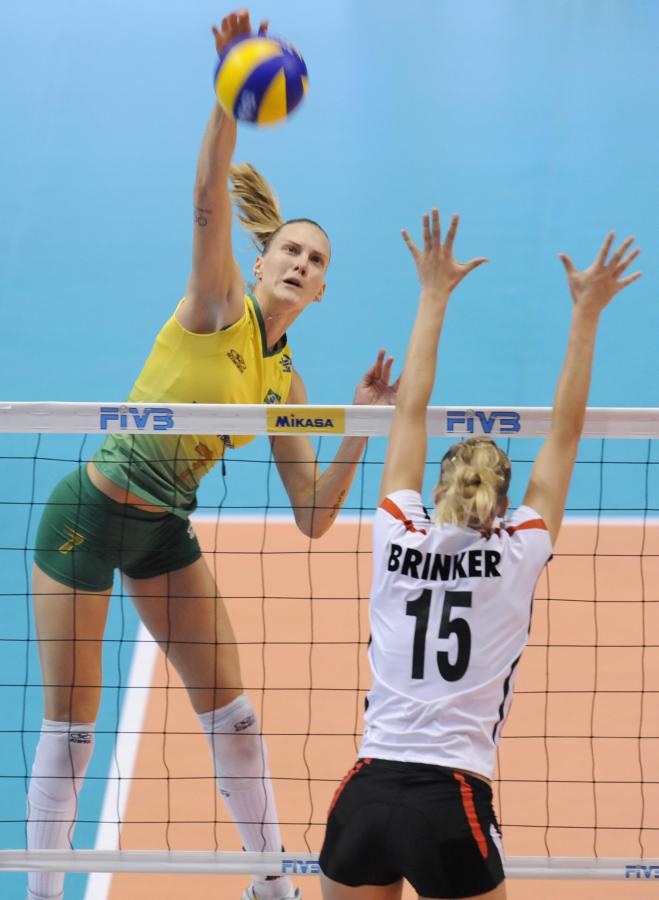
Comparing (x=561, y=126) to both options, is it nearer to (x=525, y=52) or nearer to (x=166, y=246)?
(x=525, y=52)

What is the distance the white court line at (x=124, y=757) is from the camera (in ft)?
15.3

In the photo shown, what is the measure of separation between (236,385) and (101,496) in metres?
0.58

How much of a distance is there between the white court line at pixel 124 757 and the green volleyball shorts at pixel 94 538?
3.11 ft

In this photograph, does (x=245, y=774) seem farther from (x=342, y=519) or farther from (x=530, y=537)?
(x=342, y=519)

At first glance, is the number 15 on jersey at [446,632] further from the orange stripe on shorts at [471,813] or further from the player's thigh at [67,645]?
the player's thigh at [67,645]

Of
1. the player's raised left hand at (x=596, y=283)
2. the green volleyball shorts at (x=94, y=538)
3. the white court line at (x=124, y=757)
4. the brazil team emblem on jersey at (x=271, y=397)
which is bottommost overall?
the white court line at (x=124, y=757)

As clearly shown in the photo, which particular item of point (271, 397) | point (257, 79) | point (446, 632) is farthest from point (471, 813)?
point (257, 79)

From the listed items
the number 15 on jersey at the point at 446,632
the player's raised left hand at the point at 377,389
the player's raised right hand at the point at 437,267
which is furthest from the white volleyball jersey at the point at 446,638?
the player's raised left hand at the point at 377,389

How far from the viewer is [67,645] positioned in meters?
3.98

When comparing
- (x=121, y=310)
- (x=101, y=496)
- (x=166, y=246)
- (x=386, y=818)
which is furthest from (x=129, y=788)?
(x=166, y=246)

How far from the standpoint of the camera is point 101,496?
4.09m

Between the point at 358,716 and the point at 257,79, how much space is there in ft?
9.54

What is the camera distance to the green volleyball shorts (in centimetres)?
404

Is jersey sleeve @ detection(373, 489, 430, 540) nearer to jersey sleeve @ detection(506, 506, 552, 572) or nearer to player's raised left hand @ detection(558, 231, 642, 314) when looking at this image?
jersey sleeve @ detection(506, 506, 552, 572)
